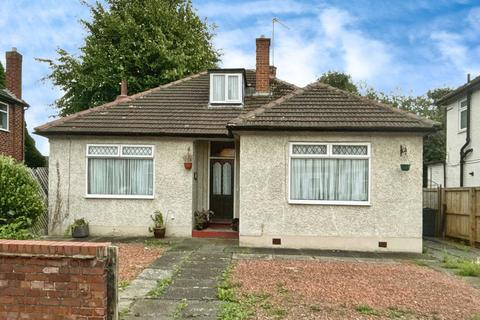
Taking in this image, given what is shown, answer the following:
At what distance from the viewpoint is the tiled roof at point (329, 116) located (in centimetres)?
1042

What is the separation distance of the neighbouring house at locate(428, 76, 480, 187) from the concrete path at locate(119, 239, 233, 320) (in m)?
12.0

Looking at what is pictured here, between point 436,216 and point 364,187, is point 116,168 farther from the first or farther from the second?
point 436,216

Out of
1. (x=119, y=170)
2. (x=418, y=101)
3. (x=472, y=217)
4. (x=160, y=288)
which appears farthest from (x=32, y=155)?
(x=418, y=101)

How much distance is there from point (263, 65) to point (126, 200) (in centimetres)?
670

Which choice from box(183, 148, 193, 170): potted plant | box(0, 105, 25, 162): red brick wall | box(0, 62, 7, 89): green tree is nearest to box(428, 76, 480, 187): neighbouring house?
box(183, 148, 193, 170): potted plant

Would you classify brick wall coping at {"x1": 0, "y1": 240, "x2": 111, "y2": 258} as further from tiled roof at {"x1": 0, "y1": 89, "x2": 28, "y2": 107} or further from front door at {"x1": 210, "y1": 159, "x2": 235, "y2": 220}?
tiled roof at {"x1": 0, "y1": 89, "x2": 28, "y2": 107}

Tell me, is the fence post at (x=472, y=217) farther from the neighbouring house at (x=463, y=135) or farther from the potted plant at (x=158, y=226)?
the potted plant at (x=158, y=226)

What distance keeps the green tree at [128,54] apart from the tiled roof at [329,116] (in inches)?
490

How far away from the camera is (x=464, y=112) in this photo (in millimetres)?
17453

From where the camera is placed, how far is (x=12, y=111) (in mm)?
20281

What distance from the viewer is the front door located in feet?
44.6

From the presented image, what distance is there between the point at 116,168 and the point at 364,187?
7242 millimetres

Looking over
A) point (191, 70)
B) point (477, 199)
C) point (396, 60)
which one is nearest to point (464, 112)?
point (396, 60)

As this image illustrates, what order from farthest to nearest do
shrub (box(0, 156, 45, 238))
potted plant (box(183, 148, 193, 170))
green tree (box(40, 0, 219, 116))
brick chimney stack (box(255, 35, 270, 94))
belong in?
green tree (box(40, 0, 219, 116))
brick chimney stack (box(255, 35, 270, 94))
potted plant (box(183, 148, 193, 170))
shrub (box(0, 156, 45, 238))
